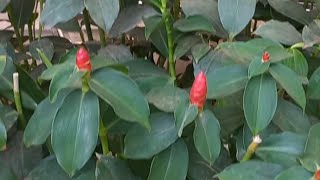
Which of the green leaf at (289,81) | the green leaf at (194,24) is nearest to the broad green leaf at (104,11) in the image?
the green leaf at (194,24)

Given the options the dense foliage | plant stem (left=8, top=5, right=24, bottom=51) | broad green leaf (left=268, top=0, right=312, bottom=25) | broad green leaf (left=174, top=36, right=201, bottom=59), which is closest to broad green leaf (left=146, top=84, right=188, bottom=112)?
the dense foliage

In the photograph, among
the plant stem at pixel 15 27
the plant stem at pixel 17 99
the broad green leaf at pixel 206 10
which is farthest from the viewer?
the plant stem at pixel 15 27

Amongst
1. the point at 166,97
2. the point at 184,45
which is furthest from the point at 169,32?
the point at 166,97

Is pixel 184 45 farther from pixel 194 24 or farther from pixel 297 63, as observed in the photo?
pixel 297 63

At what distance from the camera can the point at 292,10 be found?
893 mm

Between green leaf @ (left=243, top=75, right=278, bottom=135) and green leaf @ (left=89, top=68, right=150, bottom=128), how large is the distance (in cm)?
11

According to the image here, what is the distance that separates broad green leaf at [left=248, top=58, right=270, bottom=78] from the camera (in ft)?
2.25

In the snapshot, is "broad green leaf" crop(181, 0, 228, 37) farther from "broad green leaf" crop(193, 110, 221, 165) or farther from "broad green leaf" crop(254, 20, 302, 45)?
"broad green leaf" crop(193, 110, 221, 165)

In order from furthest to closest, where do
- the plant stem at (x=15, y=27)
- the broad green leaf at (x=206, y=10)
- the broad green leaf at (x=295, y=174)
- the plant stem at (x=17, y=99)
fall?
the plant stem at (x=15, y=27) < the broad green leaf at (x=206, y=10) < the plant stem at (x=17, y=99) < the broad green leaf at (x=295, y=174)

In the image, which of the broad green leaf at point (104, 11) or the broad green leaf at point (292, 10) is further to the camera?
the broad green leaf at point (292, 10)

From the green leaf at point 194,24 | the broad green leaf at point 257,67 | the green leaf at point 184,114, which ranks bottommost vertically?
the green leaf at point 184,114

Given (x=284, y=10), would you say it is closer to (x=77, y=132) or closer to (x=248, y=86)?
(x=248, y=86)

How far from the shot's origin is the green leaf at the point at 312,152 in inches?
25.5

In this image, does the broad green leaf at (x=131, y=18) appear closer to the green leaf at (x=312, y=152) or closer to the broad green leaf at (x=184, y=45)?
the broad green leaf at (x=184, y=45)
